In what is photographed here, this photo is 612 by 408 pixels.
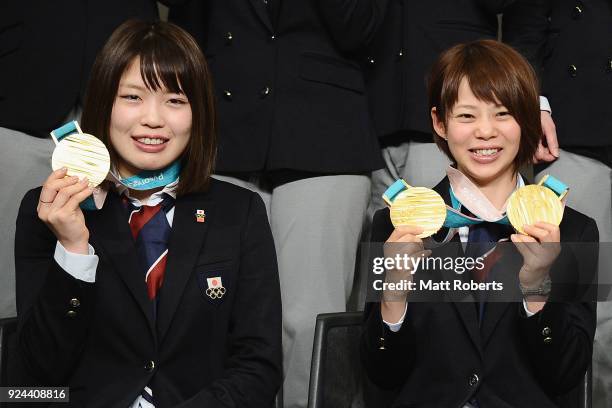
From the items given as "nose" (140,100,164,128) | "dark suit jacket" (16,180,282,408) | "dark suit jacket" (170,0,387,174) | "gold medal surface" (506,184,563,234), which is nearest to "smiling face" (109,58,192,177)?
"nose" (140,100,164,128)

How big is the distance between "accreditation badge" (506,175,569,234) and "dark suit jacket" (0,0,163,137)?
1.29 m

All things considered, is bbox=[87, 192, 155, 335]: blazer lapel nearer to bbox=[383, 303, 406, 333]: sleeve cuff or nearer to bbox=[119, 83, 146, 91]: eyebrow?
bbox=[119, 83, 146, 91]: eyebrow

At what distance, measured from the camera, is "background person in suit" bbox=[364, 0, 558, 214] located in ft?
8.82

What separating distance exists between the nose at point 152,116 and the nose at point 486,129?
70cm

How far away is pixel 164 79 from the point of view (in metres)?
2.09

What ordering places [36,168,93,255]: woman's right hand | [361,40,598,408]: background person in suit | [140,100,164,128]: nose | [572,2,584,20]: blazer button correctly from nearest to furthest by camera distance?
[36,168,93,255]: woman's right hand → [361,40,598,408]: background person in suit → [140,100,164,128]: nose → [572,2,584,20]: blazer button

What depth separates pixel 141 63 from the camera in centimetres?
208

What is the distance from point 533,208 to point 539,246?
0.08m

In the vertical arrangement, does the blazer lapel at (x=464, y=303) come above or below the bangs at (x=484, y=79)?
below

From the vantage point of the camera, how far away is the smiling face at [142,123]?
2080mm

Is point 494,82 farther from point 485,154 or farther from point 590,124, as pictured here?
point 590,124

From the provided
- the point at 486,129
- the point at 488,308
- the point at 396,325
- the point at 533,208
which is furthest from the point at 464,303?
the point at 486,129

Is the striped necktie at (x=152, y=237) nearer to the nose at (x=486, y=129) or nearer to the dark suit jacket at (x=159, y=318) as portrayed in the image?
the dark suit jacket at (x=159, y=318)

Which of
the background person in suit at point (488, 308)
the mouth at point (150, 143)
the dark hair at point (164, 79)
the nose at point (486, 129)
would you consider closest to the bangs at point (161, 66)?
the dark hair at point (164, 79)
